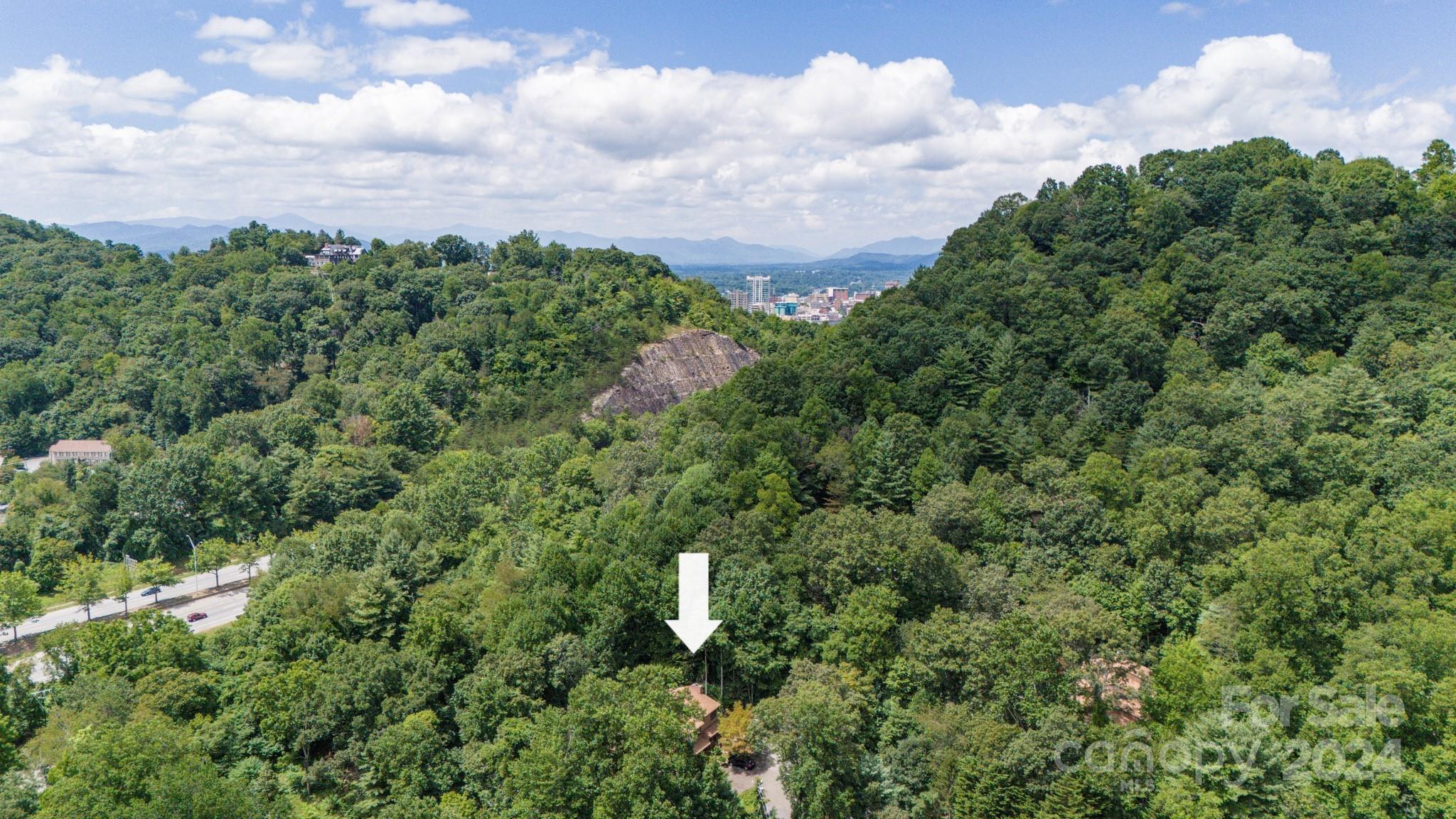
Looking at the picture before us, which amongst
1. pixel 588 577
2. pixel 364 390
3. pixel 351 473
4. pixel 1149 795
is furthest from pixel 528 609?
pixel 364 390

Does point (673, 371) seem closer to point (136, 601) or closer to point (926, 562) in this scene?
point (136, 601)

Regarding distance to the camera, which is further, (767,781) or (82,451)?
(82,451)

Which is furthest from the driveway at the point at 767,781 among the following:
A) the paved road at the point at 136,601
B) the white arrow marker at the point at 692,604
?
the paved road at the point at 136,601

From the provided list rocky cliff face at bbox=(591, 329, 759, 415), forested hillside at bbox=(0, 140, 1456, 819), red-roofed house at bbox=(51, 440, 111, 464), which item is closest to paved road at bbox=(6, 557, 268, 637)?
forested hillside at bbox=(0, 140, 1456, 819)

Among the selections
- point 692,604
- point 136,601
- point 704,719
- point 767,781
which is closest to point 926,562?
point 692,604

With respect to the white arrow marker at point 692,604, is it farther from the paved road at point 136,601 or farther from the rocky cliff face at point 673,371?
the rocky cliff face at point 673,371

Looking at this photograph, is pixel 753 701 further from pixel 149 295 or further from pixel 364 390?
pixel 149 295
